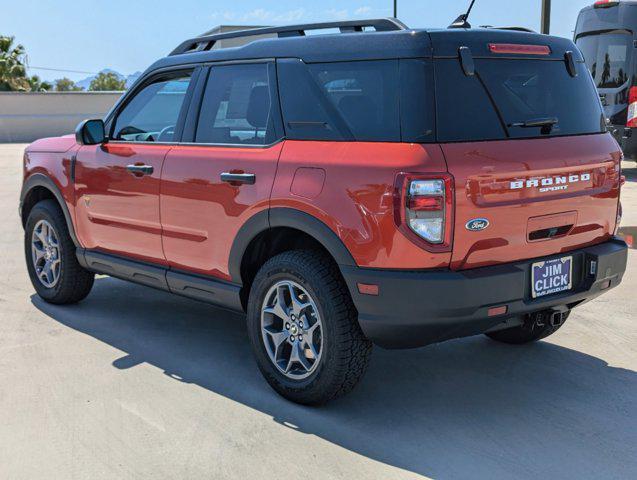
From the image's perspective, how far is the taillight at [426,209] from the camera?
331 cm

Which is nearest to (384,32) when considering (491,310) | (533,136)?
(533,136)

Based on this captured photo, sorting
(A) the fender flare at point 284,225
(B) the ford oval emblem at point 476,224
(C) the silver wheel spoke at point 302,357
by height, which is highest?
(B) the ford oval emblem at point 476,224

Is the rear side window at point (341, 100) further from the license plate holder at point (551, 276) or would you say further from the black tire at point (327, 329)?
the license plate holder at point (551, 276)

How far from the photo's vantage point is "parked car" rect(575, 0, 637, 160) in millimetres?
13891

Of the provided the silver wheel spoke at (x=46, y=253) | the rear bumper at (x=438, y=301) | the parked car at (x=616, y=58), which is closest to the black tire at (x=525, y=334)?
the rear bumper at (x=438, y=301)

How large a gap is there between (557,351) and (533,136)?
1.65 m

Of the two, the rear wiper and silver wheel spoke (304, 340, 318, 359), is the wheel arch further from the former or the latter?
the rear wiper

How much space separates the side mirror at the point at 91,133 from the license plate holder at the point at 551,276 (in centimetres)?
307

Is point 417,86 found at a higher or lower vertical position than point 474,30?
lower

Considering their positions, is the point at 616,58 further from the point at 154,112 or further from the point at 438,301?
the point at 438,301

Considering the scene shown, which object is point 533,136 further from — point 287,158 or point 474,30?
point 287,158

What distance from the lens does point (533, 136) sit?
3725 millimetres

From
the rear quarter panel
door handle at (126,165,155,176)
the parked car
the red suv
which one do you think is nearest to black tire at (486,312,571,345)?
the red suv

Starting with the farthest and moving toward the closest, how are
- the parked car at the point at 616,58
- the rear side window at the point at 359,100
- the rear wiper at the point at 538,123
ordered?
the parked car at the point at 616,58, the rear wiper at the point at 538,123, the rear side window at the point at 359,100
